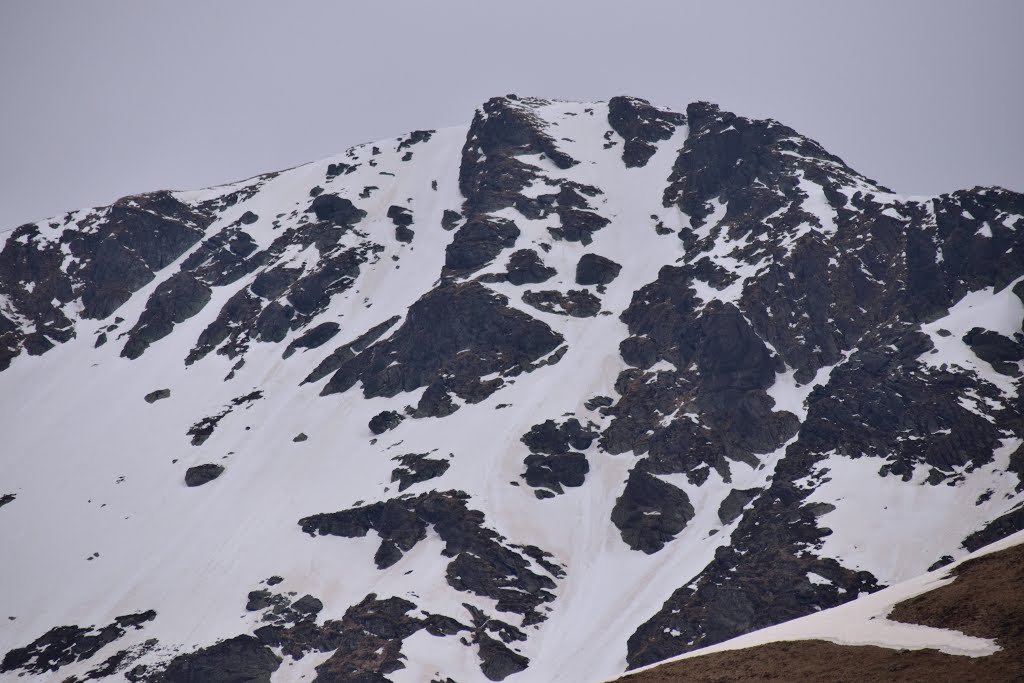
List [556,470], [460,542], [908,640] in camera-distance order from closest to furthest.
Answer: [908,640], [460,542], [556,470]

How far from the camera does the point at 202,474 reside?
432ft

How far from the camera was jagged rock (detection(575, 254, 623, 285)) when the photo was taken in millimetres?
151375

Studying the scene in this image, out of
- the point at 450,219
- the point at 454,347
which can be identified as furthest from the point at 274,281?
the point at 454,347

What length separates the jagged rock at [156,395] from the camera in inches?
6058

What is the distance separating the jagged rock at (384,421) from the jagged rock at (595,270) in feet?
131

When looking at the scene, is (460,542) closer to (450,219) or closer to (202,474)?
(202,474)

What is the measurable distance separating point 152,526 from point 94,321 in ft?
242

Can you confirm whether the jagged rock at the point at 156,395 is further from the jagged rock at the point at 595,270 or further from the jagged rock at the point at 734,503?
the jagged rock at the point at 734,503

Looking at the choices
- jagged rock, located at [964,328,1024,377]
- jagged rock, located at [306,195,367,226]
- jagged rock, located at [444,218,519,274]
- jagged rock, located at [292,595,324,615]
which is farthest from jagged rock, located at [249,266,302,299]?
jagged rock, located at [964,328,1024,377]

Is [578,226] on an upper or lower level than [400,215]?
lower

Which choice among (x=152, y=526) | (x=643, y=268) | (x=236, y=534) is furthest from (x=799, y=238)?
(x=152, y=526)

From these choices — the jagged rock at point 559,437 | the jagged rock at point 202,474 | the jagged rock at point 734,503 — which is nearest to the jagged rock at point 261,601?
the jagged rock at point 202,474

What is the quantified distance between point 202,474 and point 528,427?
49286 mm

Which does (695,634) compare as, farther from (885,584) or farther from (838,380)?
(838,380)
